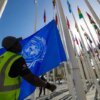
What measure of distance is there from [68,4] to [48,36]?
25.8 ft

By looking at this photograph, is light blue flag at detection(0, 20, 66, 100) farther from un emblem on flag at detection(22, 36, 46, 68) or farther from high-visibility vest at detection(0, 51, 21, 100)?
high-visibility vest at detection(0, 51, 21, 100)

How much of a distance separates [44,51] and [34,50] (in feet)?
1.08

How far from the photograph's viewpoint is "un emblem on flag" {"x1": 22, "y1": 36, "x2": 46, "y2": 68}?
625 centimetres

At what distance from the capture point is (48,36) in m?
6.79

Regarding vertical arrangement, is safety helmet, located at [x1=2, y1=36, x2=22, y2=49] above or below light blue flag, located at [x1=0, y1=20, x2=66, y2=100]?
below

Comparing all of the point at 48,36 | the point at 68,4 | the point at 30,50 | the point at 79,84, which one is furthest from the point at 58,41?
the point at 68,4

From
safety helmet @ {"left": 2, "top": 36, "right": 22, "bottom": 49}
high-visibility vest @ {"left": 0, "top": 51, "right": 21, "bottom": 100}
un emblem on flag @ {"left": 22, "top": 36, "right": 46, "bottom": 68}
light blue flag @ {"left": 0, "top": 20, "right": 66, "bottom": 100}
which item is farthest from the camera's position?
un emblem on flag @ {"left": 22, "top": 36, "right": 46, "bottom": 68}

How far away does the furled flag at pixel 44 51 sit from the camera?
20.1 feet

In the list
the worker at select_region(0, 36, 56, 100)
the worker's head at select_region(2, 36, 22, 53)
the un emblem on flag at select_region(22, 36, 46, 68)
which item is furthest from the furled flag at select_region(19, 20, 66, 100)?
the worker at select_region(0, 36, 56, 100)

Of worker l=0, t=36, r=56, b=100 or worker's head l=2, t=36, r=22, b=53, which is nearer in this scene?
worker l=0, t=36, r=56, b=100

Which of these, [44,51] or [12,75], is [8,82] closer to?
[12,75]

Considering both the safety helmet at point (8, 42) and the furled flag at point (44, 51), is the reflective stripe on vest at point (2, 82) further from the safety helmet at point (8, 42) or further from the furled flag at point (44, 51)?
the furled flag at point (44, 51)

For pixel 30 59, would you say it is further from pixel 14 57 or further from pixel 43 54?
pixel 14 57

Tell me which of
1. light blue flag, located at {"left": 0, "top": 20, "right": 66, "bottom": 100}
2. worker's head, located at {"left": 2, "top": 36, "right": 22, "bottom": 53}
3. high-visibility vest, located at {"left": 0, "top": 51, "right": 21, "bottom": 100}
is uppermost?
light blue flag, located at {"left": 0, "top": 20, "right": 66, "bottom": 100}
